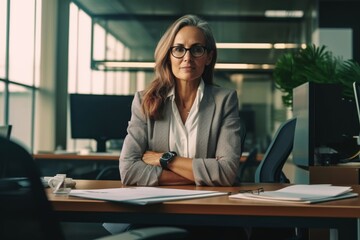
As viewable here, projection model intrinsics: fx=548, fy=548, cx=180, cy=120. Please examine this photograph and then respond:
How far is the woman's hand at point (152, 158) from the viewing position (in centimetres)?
223

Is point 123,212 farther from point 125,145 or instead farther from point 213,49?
point 213,49

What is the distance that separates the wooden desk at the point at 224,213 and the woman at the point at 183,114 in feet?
1.91

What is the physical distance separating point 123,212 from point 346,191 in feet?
2.39

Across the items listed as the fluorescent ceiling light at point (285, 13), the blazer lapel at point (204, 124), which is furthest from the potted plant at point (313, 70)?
the fluorescent ceiling light at point (285, 13)

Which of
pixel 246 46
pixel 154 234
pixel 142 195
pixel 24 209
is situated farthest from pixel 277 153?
pixel 246 46

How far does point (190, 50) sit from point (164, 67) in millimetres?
180

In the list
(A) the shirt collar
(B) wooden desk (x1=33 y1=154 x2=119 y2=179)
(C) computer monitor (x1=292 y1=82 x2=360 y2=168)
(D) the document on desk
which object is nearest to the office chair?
(D) the document on desk

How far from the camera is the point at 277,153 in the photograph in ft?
9.45

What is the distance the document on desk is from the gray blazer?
1.10ft

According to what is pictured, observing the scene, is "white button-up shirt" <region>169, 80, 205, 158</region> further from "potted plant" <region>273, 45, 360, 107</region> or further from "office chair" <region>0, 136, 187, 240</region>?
"potted plant" <region>273, 45, 360, 107</region>

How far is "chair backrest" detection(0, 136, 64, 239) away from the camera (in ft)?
3.24

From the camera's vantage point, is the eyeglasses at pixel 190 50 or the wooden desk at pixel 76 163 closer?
the eyeglasses at pixel 190 50

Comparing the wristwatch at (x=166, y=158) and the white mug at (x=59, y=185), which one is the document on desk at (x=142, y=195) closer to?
the white mug at (x=59, y=185)

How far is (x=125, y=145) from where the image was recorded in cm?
233
